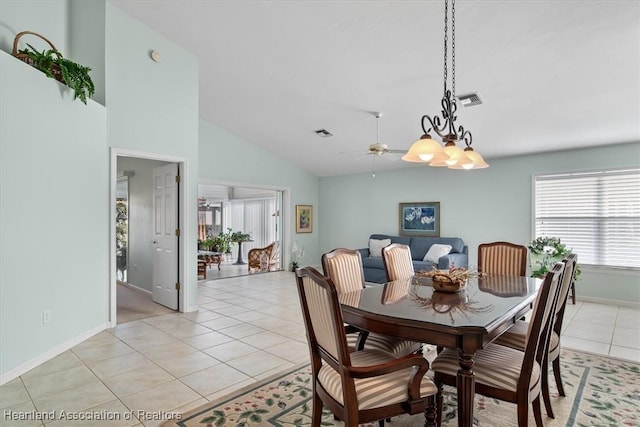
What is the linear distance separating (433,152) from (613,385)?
91.4 inches

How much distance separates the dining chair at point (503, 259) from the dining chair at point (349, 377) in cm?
228

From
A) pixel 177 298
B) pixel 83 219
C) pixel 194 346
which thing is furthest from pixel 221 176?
pixel 194 346

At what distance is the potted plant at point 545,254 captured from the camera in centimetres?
529

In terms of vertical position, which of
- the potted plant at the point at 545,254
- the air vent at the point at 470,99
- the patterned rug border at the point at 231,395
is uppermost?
the air vent at the point at 470,99

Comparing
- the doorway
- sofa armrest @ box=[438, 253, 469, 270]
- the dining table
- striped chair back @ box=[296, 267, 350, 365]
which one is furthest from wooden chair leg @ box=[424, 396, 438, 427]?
the doorway

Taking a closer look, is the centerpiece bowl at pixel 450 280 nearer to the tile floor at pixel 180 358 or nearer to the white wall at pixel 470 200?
the tile floor at pixel 180 358

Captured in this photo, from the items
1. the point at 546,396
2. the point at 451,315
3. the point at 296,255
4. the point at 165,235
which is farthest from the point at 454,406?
the point at 296,255

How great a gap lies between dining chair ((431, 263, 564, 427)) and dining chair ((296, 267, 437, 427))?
30 centimetres

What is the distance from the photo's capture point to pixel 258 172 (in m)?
8.03

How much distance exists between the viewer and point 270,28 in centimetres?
388

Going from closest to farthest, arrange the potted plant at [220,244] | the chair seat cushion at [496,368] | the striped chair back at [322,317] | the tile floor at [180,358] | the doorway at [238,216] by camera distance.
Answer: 1. the striped chair back at [322,317]
2. the chair seat cushion at [496,368]
3. the tile floor at [180,358]
4. the potted plant at [220,244]
5. the doorway at [238,216]

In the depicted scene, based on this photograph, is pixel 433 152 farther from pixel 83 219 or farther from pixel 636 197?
pixel 636 197

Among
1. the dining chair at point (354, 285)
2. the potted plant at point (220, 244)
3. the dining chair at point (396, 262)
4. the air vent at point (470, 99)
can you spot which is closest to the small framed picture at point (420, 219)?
the air vent at point (470, 99)

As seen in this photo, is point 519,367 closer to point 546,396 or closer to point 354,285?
point 546,396
